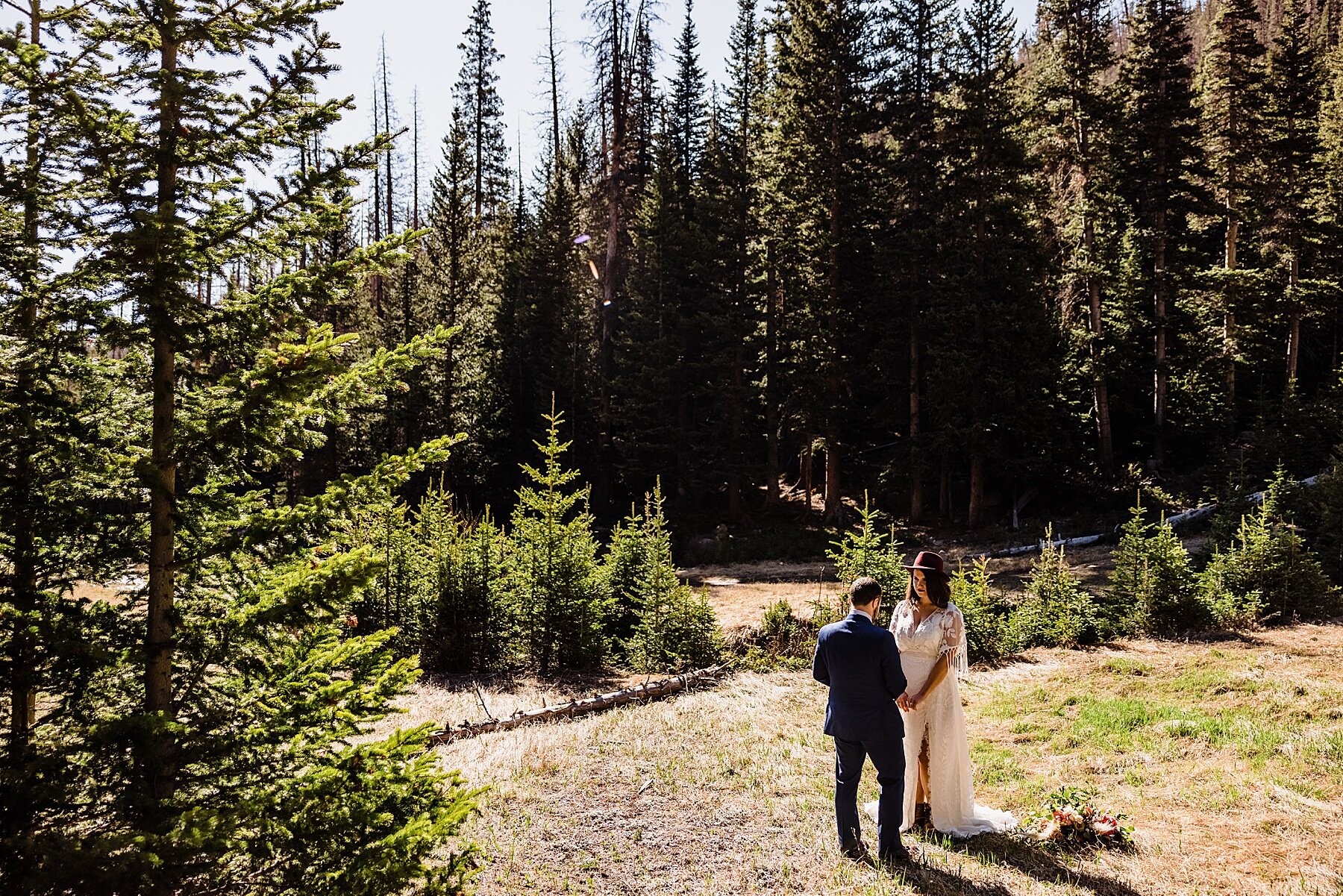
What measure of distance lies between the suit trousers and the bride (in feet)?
1.52

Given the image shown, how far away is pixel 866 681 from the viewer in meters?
5.17

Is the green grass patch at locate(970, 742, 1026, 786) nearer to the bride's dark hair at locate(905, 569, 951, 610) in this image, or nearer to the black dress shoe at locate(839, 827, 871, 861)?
the black dress shoe at locate(839, 827, 871, 861)

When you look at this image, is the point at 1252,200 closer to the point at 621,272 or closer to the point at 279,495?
the point at 621,272

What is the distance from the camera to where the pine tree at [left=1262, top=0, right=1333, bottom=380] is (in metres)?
25.0

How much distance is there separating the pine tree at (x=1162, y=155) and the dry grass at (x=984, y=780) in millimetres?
18990

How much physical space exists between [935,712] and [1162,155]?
28.5 meters

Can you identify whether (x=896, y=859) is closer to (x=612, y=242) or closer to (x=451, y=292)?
(x=612, y=242)

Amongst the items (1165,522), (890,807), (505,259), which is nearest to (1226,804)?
(890,807)

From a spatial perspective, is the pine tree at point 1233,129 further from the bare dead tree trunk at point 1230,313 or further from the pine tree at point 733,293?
the pine tree at point 733,293

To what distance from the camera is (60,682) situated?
3.59 m

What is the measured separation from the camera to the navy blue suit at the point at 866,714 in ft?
16.9

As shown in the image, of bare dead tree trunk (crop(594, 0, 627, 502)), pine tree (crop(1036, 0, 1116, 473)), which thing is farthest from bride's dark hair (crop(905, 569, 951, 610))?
bare dead tree trunk (crop(594, 0, 627, 502))

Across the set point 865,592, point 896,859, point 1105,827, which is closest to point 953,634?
point 865,592

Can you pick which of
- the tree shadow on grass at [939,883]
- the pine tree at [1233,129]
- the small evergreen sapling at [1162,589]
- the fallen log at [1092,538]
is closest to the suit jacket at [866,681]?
the tree shadow on grass at [939,883]
